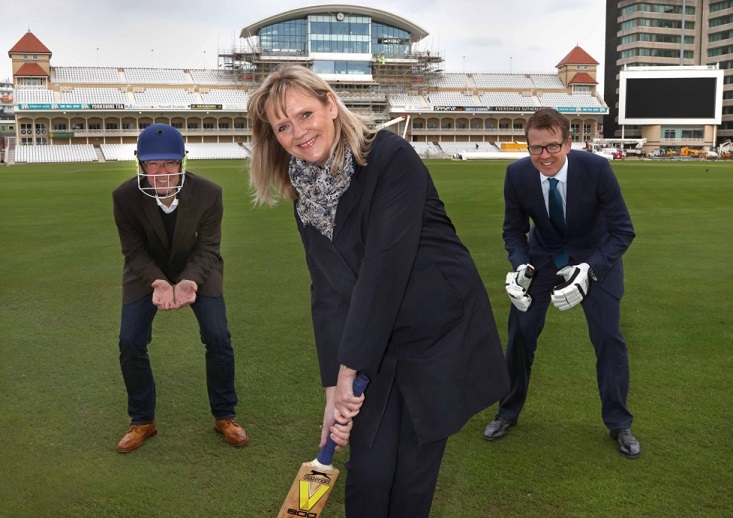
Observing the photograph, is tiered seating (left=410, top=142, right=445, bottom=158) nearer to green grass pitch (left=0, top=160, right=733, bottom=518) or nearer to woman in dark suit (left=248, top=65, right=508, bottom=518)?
green grass pitch (left=0, top=160, right=733, bottom=518)

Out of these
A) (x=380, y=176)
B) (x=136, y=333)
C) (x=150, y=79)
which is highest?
(x=150, y=79)

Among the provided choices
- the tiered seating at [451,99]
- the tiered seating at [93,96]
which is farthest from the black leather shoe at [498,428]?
the tiered seating at [451,99]

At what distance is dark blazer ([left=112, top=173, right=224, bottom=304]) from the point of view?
4.43 metres

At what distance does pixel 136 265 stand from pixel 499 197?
66.2 feet

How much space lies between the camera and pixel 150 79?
3482 inches

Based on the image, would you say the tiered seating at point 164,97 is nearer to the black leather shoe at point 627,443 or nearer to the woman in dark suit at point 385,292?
the black leather shoe at point 627,443

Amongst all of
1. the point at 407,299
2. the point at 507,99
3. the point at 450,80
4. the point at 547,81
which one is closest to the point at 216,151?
the point at 450,80

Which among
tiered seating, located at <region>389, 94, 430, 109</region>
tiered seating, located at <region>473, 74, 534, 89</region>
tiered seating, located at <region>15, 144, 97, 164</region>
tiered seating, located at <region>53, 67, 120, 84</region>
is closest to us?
tiered seating, located at <region>15, 144, 97, 164</region>

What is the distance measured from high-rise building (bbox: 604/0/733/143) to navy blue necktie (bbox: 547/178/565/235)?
108289mm

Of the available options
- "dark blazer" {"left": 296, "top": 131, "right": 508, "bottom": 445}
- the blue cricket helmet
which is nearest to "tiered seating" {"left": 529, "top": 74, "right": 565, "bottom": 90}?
the blue cricket helmet

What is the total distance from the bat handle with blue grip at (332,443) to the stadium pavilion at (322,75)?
237ft

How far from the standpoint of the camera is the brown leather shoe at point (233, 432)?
461 cm

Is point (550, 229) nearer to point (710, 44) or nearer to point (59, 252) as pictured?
point (59, 252)

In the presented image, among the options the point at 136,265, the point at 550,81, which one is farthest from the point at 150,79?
the point at 136,265
